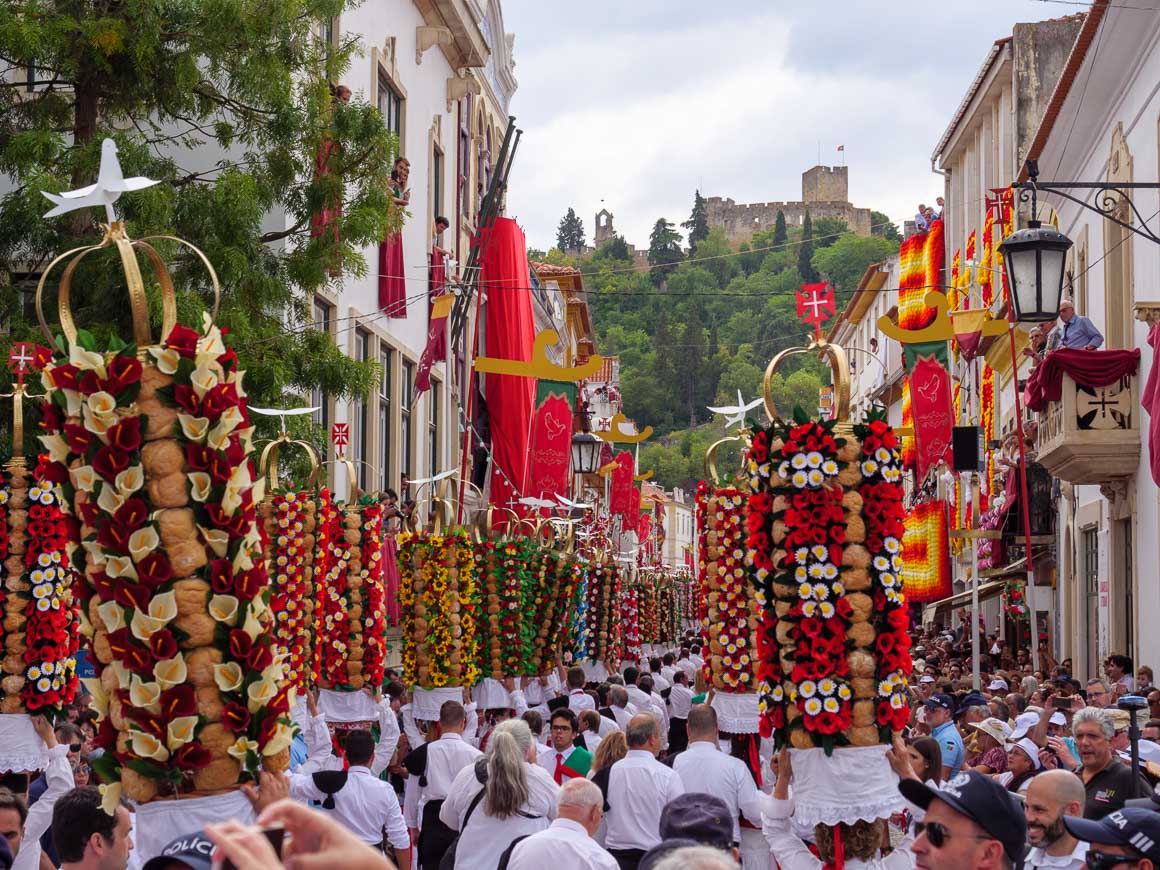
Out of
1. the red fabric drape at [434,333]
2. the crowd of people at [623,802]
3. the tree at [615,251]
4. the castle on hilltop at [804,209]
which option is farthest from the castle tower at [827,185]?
the crowd of people at [623,802]

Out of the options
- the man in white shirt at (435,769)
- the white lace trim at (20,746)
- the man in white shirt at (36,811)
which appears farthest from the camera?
the man in white shirt at (435,769)

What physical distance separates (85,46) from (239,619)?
9956 mm

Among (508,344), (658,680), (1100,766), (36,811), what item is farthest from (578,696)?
(508,344)

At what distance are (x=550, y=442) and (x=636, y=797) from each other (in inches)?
680

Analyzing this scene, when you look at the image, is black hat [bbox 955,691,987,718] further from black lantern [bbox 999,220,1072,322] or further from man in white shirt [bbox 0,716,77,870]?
man in white shirt [bbox 0,716,77,870]

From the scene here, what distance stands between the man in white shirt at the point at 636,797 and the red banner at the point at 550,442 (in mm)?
16864

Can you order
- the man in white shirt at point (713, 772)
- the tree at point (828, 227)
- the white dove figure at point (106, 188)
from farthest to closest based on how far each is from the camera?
the tree at point (828, 227), the man in white shirt at point (713, 772), the white dove figure at point (106, 188)

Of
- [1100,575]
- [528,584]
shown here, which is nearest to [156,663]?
[528,584]

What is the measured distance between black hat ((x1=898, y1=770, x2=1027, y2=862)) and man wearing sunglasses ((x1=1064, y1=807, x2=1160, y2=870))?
0.56 metres

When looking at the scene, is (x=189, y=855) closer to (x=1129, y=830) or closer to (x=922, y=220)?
(x=1129, y=830)

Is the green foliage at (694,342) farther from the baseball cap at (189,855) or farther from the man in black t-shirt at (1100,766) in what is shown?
the baseball cap at (189,855)

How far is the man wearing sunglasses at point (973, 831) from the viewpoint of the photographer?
4.92 meters

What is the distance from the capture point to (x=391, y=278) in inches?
1118

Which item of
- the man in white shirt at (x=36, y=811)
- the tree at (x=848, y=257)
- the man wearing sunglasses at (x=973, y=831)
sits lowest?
the man in white shirt at (x=36, y=811)
